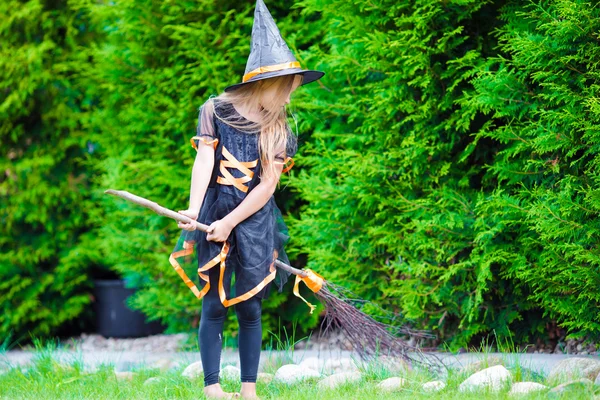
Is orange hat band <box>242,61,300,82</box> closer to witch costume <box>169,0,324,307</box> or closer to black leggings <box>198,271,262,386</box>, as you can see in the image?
witch costume <box>169,0,324,307</box>

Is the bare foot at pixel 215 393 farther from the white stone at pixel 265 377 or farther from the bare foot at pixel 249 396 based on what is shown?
the white stone at pixel 265 377

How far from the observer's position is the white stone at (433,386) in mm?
3375

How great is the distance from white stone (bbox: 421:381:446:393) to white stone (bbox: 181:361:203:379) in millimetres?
1225

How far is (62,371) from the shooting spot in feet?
13.5

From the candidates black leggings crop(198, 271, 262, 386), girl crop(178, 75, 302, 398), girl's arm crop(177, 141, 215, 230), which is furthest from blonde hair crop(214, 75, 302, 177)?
black leggings crop(198, 271, 262, 386)

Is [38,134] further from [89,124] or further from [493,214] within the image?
[493,214]

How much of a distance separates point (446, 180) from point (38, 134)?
375 centimetres

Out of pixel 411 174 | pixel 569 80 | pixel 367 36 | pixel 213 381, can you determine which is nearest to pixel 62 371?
pixel 213 381

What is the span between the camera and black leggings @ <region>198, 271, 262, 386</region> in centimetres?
332

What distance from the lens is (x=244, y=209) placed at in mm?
3285

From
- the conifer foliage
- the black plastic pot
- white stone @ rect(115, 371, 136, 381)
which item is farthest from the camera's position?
Result: the black plastic pot

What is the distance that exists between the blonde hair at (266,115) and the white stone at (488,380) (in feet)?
4.30

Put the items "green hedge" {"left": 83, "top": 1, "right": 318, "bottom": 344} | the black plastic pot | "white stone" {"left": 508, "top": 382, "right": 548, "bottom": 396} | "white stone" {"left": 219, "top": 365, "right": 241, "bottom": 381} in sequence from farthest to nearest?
the black plastic pot, "green hedge" {"left": 83, "top": 1, "right": 318, "bottom": 344}, "white stone" {"left": 219, "top": 365, "right": 241, "bottom": 381}, "white stone" {"left": 508, "top": 382, "right": 548, "bottom": 396}

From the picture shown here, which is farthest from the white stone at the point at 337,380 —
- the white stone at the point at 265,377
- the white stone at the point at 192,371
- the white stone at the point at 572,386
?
the white stone at the point at 572,386
